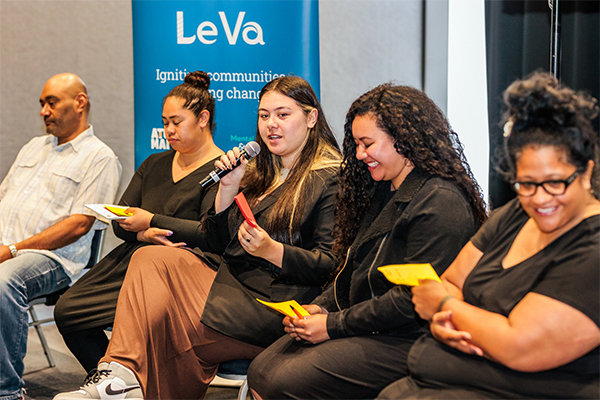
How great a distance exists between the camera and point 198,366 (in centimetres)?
209

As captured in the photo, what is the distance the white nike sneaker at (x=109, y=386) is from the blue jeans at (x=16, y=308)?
2.80ft

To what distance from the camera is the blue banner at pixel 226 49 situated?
131 inches

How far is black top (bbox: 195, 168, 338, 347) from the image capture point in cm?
201

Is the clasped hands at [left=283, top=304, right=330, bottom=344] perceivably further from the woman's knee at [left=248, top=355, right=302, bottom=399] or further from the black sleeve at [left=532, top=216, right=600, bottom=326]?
the black sleeve at [left=532, top=216, right=600, bottom=326]

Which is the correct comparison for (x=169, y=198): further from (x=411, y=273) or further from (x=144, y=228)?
(x=411, y=273)

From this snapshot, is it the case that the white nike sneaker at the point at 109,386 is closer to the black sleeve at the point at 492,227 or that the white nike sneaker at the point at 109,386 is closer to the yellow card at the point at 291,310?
the yellow card at the point at 291,310

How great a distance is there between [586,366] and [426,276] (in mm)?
382

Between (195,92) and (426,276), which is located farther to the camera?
(195,92)

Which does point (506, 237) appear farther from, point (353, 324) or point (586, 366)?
point (353, 324)

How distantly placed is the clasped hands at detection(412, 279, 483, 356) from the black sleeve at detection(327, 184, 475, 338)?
0.12 m

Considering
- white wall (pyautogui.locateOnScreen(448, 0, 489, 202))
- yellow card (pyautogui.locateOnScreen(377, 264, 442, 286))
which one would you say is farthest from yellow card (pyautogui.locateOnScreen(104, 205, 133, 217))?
white wall (pyautogui.locateOnScreen(448, 0, 489, 202))

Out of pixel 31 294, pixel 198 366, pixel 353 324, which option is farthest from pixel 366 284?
pixel 31 294

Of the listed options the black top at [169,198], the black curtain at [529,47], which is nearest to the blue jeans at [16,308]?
the black top at [169,198]

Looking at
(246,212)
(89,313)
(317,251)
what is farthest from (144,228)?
(317,251)
